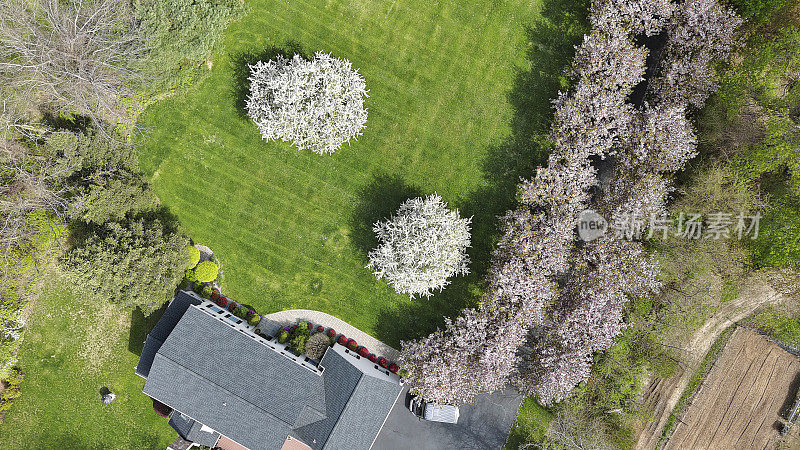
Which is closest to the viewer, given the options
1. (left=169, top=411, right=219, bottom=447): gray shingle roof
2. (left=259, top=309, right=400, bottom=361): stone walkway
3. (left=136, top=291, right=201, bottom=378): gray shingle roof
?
(left=136, top=291, right=201, bottom=378): gray shingle roof

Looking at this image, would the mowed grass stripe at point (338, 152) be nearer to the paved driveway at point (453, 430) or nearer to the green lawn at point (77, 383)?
the green lawn at point (77, 383)

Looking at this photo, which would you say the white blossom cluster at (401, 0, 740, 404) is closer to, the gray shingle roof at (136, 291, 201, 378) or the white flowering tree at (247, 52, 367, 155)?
the white flowering tree at (247, 52, 367, 155)

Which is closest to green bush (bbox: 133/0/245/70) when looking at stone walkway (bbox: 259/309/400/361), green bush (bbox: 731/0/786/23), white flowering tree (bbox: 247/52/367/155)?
white flowering tree (bbox: 247/52/367/155)

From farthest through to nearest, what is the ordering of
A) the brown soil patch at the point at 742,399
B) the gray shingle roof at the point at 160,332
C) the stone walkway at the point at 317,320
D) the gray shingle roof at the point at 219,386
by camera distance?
the brown soil patch at the point at 742,399 → the stone walkway at the point at 317,320 → the gray shingle roof at the point at 160,332 → the gray shingle roof at the point at 219,386

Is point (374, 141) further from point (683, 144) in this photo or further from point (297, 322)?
point (683, 144)

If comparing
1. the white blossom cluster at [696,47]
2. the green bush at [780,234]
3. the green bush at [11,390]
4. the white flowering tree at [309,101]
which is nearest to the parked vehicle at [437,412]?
the white flowering tree at [309,101]

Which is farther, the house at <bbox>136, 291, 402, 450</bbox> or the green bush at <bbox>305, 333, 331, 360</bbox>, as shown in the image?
the green bush at <bbox>305, 333, 331, 360</bbox>
